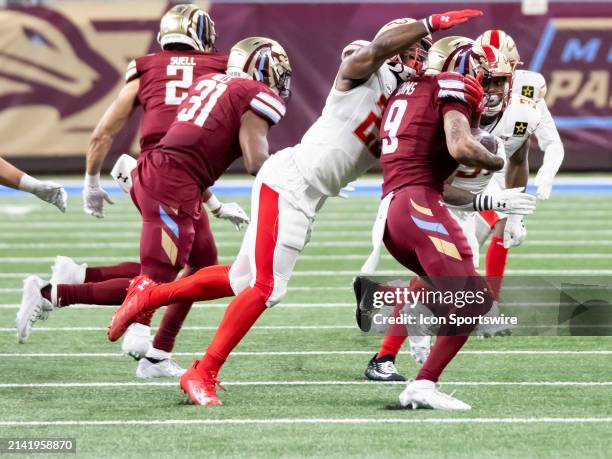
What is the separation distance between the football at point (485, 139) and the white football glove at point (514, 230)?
5.09ft

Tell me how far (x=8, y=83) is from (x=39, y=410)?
12225 mm

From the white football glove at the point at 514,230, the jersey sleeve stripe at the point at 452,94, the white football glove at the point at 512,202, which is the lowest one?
the white football glove at the point at 514,230

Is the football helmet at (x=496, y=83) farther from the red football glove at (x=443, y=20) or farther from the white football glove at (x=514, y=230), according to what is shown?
the white football glove at (x=514, y=230)

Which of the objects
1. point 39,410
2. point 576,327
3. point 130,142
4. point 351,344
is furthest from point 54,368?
point 130,142

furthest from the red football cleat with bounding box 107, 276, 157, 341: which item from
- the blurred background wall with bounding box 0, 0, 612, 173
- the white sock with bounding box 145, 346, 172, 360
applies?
the blurred background wall with bounding box 0, 0, 612, 173

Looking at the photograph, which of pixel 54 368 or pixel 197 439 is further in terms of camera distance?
pixel 54 368

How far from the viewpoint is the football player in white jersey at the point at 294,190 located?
5102 millimetres

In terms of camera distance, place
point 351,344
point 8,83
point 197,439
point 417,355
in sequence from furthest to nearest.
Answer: point 8,83, point 351,344, point 417,355, point 197,439

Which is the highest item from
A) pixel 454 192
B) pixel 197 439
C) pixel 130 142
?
pixel 454 192

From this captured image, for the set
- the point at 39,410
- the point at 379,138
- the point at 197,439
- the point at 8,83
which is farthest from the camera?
the point at 8,83

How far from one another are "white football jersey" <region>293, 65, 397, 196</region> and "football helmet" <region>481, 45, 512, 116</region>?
2.00ft

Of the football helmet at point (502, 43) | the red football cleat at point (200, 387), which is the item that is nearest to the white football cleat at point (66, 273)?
the red football cleat at point (200, 387)

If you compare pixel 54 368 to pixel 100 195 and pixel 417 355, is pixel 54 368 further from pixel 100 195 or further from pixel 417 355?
pixel 417 355

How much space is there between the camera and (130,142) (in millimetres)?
16812
